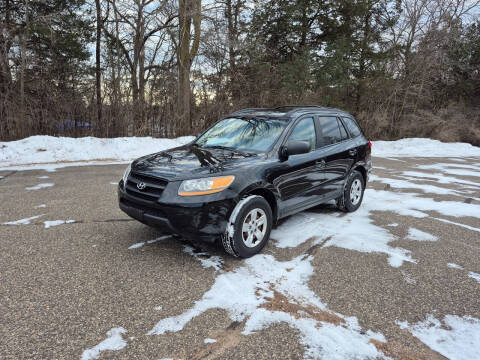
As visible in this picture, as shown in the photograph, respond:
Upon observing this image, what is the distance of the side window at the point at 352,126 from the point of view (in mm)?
5611

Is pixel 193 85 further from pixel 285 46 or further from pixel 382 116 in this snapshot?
pixel 382 116

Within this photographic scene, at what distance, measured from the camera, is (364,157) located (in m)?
5.81

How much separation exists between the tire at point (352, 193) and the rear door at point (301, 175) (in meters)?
0.88

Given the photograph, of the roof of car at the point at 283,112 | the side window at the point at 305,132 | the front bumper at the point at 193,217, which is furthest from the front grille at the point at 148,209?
the roof of car at the point at 283,112

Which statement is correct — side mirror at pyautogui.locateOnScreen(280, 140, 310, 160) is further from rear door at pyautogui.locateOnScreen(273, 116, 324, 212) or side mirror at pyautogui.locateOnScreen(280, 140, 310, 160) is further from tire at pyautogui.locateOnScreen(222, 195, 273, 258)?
tire at pyautogui.locateOnScreen(222, 195, 273, 258)

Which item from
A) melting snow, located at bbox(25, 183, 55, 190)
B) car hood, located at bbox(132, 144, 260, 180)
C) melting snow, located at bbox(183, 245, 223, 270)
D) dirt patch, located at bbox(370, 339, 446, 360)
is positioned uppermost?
car hood, located at bbox(132, 144, 260, 180)

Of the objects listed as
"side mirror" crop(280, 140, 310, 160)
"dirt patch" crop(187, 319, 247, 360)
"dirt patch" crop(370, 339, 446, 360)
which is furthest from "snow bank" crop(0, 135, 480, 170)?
"dirt patch" crop(370, 339, 446, 360)

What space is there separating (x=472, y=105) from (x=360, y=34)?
10.9 metres

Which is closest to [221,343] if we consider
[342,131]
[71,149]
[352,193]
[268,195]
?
[268,195]

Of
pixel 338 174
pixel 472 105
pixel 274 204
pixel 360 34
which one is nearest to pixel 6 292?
pixel 274 204

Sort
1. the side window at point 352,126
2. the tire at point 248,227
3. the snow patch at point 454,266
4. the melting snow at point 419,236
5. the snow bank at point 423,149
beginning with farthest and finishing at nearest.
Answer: the snow bank at point 423,149 → the side window at point 352,126 → the melting snow at point 419,236 → the snow patch at point 454,266 → the tire at point 248,227

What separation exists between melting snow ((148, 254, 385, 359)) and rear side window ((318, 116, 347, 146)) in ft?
7.00

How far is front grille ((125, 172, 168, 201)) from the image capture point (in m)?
3.44

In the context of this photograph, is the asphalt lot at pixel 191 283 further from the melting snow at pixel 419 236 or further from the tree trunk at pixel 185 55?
the tree trunk at pixel 185 55
